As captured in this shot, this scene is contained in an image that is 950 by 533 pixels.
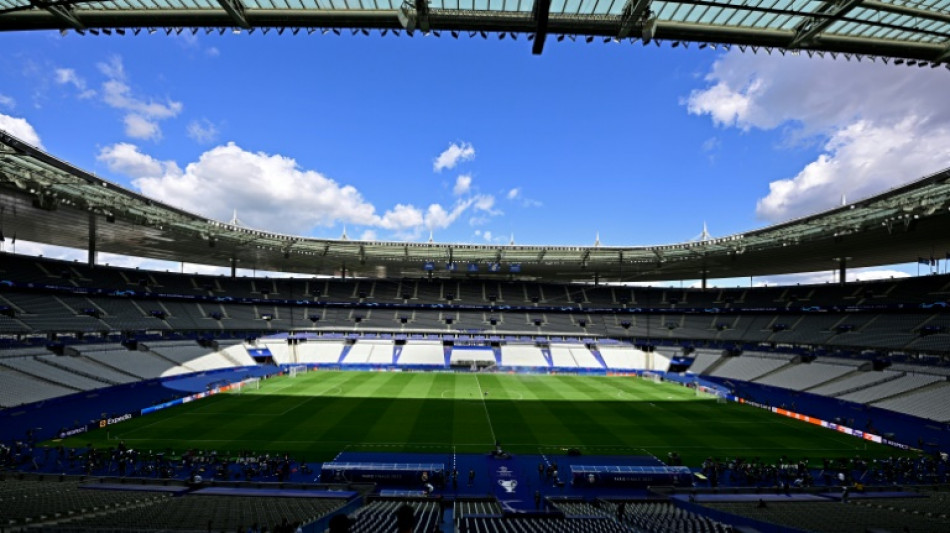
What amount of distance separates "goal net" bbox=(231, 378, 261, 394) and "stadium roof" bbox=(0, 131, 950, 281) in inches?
570

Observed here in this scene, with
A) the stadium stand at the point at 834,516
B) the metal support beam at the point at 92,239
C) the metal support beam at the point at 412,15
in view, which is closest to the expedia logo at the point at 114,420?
the metal support beam at the point at 92,239

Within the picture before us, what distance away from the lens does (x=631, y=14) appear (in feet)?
24.9

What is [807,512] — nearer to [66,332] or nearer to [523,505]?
[523,505]

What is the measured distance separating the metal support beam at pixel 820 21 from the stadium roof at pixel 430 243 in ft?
85.0

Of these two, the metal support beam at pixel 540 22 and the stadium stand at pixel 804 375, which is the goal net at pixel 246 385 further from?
the stadium stand at pixel 804 375

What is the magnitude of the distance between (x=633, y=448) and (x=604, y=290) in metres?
49.2

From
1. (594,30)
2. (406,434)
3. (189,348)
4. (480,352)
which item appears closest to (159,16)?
(594,30)

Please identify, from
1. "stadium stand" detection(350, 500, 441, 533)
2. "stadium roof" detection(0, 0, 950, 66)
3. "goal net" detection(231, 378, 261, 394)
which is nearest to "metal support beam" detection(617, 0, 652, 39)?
"stadium roof" detection(0, 0, 950, 66)

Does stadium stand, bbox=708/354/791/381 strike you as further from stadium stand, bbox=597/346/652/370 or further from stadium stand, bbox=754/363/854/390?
stadium stand, bbox=597/346/652/370

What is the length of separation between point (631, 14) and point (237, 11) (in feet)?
21.6

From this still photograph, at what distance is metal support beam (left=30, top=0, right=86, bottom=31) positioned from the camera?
24.5ft

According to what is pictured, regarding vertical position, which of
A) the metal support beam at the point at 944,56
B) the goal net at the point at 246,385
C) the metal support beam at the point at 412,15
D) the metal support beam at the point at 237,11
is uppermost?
the metal support beam at the point at 237,11

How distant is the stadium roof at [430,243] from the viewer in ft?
101

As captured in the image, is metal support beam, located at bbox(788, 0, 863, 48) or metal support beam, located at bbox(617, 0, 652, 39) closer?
metal support beam, located at bbox(617, 0, 652, 39)
